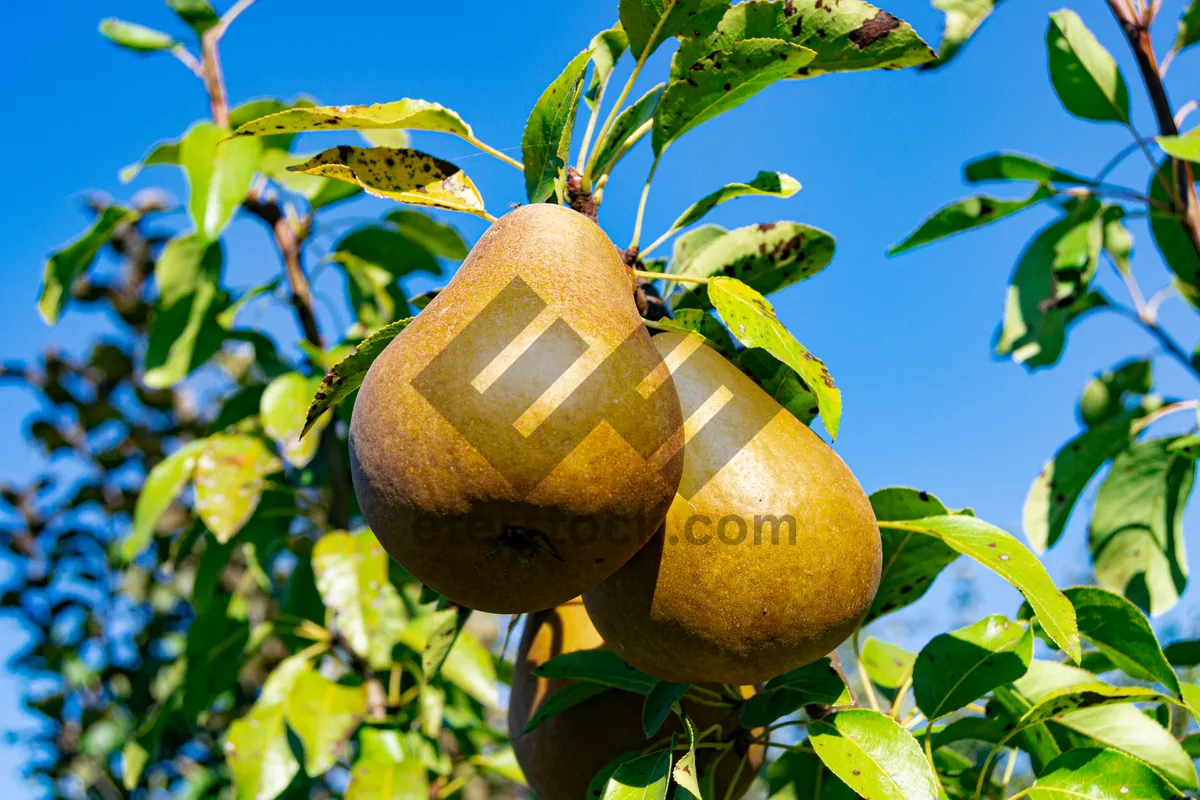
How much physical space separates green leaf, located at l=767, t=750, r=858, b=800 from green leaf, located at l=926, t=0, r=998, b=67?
1661 mm

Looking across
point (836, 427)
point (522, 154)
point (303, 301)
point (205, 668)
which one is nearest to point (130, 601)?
point (205, 668)

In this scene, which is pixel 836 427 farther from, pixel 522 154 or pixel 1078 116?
pixel 1078 116

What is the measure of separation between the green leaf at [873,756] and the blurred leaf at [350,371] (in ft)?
2.35

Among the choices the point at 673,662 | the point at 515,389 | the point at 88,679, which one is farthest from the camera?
the point at 88,679

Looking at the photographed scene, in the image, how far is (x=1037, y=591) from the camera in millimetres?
1049

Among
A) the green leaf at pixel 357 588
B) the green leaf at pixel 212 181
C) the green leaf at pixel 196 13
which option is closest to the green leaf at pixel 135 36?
the green leaf at pixel 196 13

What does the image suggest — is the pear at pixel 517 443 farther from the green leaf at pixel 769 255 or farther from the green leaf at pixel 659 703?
the green leaf at pixel 769 255

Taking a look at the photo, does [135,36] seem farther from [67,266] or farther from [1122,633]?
[1122,633]

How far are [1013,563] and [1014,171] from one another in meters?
1.55

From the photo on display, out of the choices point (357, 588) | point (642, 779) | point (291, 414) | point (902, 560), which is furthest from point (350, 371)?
point (291, 414)

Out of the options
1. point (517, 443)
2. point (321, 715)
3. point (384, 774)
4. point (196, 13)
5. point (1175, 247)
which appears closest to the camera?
point (517, 443)

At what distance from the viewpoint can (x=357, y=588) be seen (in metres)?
2.16

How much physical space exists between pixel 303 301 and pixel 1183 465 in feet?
7.75

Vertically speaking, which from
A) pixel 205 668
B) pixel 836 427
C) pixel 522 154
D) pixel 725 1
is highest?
pixel 725 1
